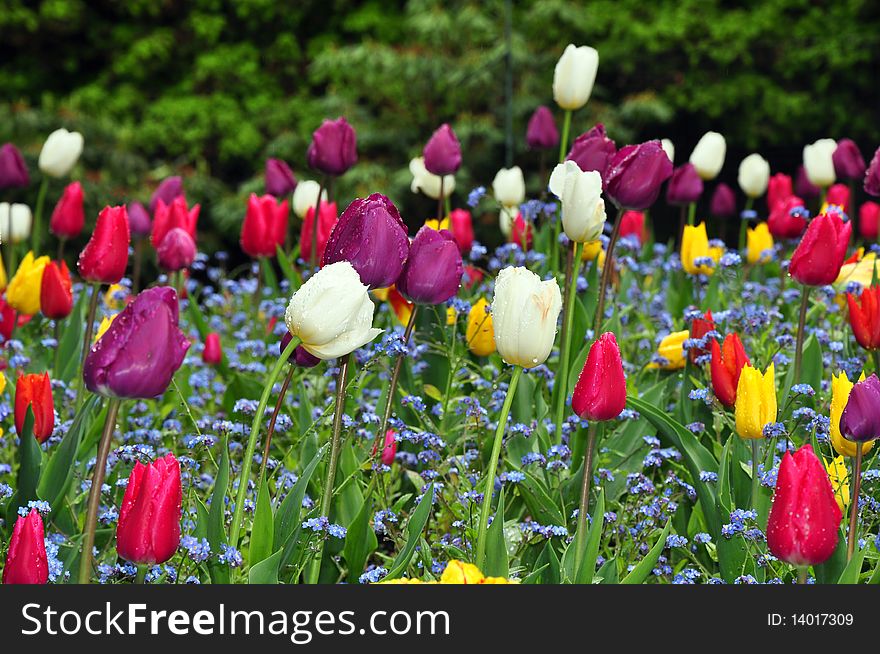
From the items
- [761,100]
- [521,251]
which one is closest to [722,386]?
[521,251]

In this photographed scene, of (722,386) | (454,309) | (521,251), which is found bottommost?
(521,251)

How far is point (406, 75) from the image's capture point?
10.7m

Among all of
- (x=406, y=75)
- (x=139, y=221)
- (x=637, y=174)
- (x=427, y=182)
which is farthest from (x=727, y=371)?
(x=406, y=75)

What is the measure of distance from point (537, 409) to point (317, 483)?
540mm

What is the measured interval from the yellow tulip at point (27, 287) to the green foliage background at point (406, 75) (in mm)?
7269

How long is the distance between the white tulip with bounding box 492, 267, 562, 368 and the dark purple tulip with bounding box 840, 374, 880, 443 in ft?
1.41

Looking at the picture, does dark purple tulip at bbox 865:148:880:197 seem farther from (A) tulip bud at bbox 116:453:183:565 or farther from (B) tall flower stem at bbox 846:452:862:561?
(A) tulip bud at bbox 116:453:183:565

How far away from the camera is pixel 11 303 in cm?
278

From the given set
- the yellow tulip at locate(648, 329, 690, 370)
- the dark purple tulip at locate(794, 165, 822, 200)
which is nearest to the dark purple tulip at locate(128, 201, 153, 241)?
the yellow tulip at locate(648, 329, 690, 370)

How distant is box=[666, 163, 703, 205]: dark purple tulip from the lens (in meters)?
3.30

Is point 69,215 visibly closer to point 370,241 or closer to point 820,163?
point 370,241

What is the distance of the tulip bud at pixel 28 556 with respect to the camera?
4.57ft

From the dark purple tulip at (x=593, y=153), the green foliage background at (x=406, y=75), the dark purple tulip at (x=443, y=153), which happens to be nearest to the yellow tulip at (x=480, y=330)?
the dark purple tulip at (x=593, y=153)

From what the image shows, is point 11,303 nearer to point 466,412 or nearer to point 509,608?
point 466,412
